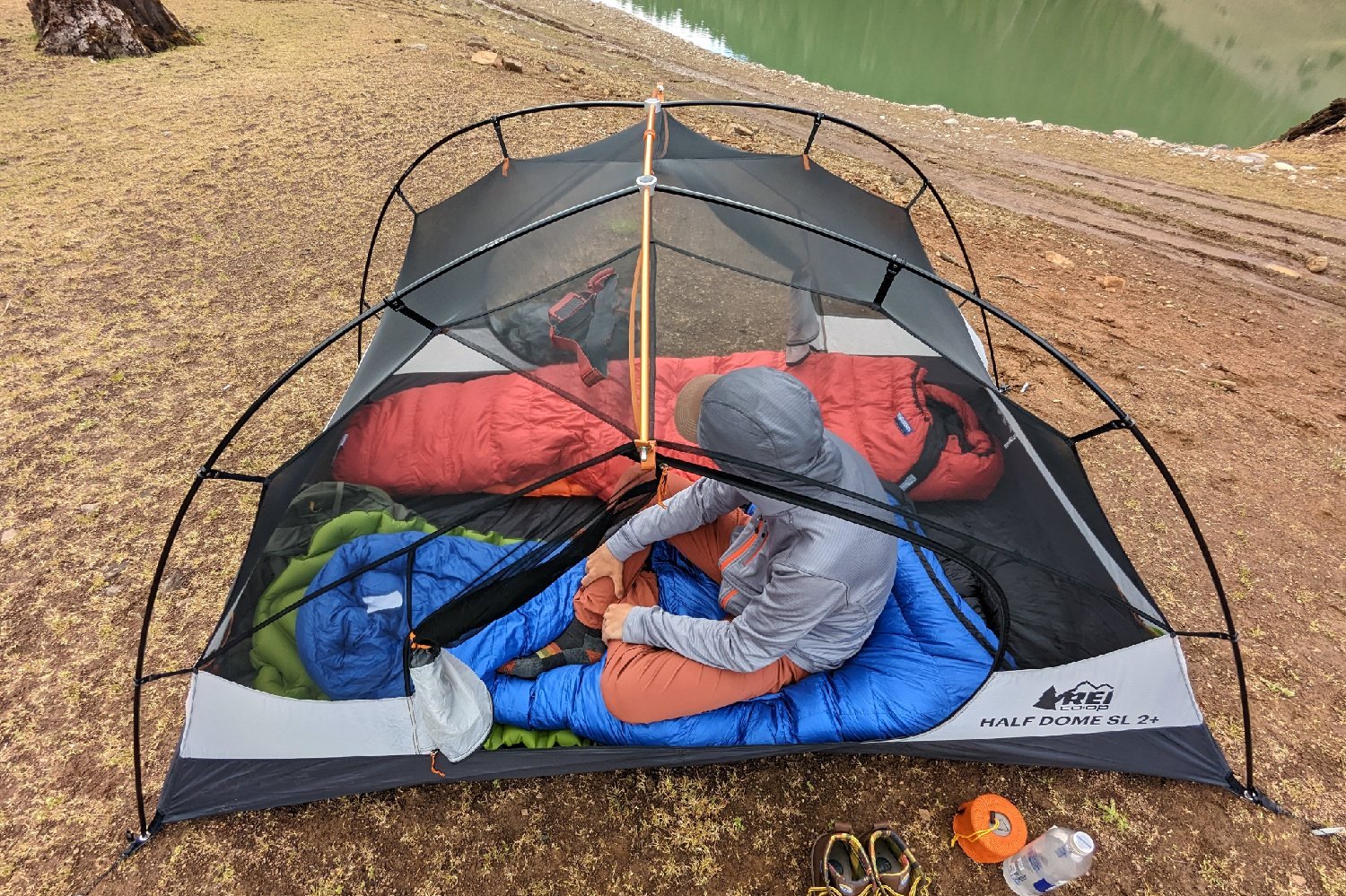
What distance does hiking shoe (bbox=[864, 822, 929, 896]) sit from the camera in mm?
2014

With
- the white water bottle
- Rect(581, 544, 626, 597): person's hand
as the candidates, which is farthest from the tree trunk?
the white water bottle

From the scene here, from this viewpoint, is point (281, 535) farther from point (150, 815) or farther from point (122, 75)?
point (122, 75)

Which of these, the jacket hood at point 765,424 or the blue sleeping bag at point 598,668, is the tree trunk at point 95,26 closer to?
the blue sleeping bag at point 598,668

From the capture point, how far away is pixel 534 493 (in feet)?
8.64

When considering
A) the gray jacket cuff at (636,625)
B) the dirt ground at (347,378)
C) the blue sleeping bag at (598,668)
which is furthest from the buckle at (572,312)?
the dirt ground at (347,378)

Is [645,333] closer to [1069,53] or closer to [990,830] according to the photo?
[990,830]

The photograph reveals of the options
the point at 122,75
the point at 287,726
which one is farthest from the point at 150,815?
the point at 122,75

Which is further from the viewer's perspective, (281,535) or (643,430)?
(281,535)

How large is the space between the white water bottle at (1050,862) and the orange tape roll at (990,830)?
0.04 meters

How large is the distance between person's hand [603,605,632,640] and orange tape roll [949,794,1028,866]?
132cm

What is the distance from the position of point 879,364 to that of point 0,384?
4.96m

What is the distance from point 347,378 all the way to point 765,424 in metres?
3.25

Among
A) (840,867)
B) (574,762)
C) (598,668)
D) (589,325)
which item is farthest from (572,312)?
(840,867)

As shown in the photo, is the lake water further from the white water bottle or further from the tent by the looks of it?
the white water bottle
